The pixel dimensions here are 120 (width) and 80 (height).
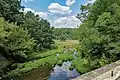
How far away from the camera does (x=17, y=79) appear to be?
1015 inches

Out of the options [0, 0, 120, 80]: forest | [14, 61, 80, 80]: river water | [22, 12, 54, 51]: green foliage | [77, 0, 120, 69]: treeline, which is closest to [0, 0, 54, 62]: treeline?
[0, 0, 120, 80]: forest

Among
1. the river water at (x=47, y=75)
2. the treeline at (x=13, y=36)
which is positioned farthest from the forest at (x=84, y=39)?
the river water at (x=47, y=75)

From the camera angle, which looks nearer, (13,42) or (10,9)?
(13,42)

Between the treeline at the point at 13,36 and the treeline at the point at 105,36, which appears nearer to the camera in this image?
the treeline at the point at 105,36

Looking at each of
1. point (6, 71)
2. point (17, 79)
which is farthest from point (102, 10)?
point (6, 71)

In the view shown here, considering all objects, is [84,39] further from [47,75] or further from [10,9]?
[10,9]

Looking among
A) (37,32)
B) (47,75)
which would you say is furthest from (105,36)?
(37,32)

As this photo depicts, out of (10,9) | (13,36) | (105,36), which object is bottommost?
(13,36)

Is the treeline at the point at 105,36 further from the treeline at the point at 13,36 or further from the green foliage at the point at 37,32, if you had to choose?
the green foliage at the point at 37,32

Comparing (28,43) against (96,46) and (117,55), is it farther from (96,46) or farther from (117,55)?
(117,55)

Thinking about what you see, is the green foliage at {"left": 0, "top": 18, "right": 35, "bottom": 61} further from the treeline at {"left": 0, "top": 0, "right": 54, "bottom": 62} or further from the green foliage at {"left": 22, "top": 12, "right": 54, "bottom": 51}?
the green foliage at {"left": 22, "top": 12, "right": 54, "bottom": 51}

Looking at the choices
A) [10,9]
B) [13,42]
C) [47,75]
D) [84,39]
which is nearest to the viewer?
[84,39]

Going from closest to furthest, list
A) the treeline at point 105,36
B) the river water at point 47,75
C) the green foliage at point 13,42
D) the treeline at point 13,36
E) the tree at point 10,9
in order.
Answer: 1. the treeline at point 105,36
2. the river water at point 47,75
3. the green foliage at point 13,42
4. the treeline at point 13,36
5. the tree at point 10,9

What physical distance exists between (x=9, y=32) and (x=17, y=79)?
9.88 meters
